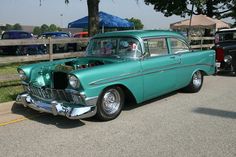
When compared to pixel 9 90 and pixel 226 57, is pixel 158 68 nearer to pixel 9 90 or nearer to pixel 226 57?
pixel 9 90

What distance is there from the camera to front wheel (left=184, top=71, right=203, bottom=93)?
8141 millimetres

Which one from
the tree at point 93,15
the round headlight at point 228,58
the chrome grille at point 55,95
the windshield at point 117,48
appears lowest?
the chrome grille at point 55,95

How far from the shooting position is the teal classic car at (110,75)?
18.1 feet

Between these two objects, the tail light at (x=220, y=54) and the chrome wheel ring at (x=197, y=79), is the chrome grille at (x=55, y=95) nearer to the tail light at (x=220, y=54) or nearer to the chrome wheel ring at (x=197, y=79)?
the chrome wheel ring at (x=197, y=79)

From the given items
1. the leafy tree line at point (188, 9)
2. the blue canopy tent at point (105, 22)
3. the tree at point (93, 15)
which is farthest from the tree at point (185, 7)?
the tree at point (93, 15)

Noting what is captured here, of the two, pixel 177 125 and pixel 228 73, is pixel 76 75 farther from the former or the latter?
pixel 228 73

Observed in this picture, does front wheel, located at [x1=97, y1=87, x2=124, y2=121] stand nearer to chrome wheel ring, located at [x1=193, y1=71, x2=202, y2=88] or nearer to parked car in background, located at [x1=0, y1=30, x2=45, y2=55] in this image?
chrome wheel ring, located at [x1=193, y1=71, x2=202, y2=88]

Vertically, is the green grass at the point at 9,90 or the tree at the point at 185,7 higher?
the tree at the point at 185,7

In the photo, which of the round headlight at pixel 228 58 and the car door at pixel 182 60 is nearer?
the car door at pixel 182 60

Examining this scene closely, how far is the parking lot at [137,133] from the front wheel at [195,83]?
3.21 ft

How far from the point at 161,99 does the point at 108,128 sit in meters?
2.34

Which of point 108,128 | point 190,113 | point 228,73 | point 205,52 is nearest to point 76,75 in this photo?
point 108,128

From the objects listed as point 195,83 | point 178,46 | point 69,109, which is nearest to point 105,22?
point 195,83

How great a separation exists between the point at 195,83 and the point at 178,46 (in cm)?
114
